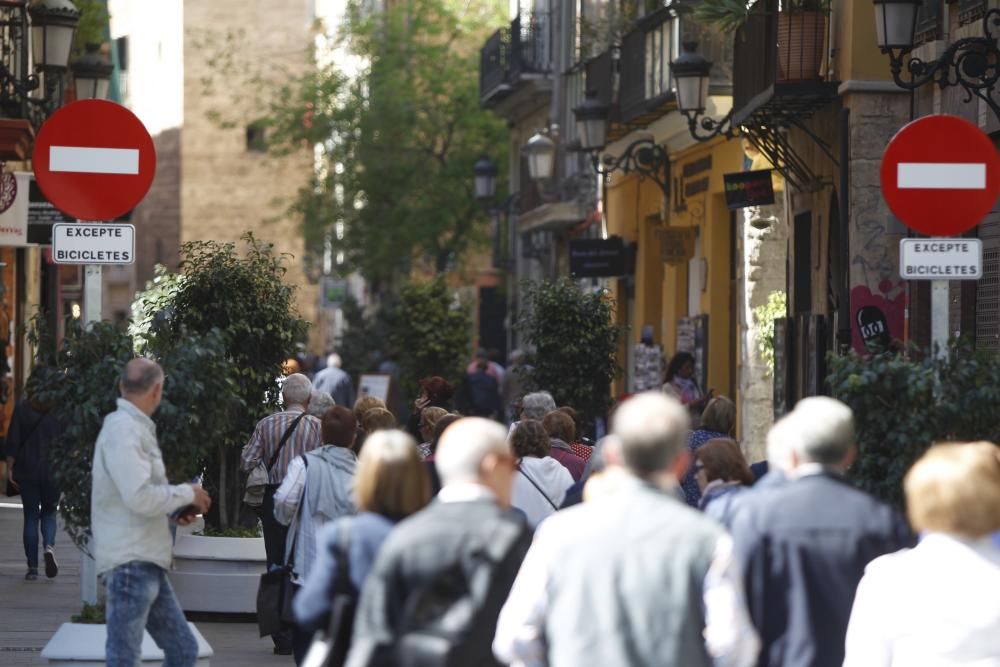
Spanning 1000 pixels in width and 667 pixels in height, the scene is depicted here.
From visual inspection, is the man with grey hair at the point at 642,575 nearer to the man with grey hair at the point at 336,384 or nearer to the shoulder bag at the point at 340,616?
the shoulder bag at the point at 340,616

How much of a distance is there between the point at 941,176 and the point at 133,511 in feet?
13.2

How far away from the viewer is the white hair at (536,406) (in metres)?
14.2

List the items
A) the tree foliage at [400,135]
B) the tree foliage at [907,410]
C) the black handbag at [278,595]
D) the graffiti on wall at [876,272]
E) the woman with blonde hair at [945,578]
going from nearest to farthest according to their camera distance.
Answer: the woman with blonde hair at [945,578] → the tree foliage at [907,410] → the black handbag at [278,595] → the graffiti on wall at [876,272] → the tree foliage at [400,135]

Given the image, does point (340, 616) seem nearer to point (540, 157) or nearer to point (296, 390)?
point (296, 390)

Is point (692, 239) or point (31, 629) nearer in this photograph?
point (31, 629)

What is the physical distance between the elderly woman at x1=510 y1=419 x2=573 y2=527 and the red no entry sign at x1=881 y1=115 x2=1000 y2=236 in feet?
6.69

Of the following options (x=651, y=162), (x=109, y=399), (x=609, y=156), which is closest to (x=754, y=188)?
(x=609, y=156)

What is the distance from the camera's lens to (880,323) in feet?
62.4

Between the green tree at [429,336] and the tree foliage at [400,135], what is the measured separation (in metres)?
10.4

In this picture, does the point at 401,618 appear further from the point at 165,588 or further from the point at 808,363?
the point at 808,363

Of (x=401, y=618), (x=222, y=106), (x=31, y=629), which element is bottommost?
(x=31, y=629)

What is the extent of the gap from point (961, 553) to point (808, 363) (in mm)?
14716

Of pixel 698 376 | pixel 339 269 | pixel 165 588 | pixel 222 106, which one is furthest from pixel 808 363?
pixel 222 106

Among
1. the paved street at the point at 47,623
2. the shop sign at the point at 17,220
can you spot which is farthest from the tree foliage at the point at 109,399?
the shop sign at the point at 17,220
